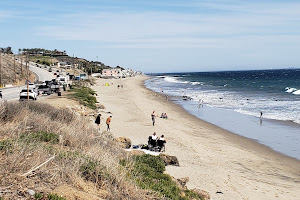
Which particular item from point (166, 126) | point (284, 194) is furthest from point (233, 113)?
point (284, 194)

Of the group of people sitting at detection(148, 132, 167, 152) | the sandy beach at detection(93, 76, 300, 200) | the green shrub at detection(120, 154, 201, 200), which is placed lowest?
the sandy beach at detection(93, 76, 300, 200)

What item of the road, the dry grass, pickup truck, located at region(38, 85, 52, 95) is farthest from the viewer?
pickup truck, located at region(38, 85, 52, 95)

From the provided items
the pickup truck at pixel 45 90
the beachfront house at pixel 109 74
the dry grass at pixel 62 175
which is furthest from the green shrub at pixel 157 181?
the beachfront house at pixel 109 74

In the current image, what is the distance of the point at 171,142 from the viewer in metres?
20.0

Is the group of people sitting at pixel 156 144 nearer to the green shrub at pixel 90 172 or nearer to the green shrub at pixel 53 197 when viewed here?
the green shrub at pixel 90 172

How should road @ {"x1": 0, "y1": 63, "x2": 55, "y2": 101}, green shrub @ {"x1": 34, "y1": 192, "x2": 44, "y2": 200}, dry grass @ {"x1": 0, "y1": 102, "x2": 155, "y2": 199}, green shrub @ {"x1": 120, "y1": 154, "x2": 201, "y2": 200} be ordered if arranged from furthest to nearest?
road @ {"x1": 0, "y1": 63, "x2": 55, "y2": 101}
green shrub @ {"x1": 120, "y1": 154, "x2": 201, "y2": 200}
dry grass @ {"x1": 0, "y1": 102, "x2": 155, "y2": 199}
green shrub @ {"x1": 34, "y1": 192, "x2": 44, "y2": 200}

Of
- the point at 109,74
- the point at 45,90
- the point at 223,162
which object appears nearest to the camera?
the point at 223,162

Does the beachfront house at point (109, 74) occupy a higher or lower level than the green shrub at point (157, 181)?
higher

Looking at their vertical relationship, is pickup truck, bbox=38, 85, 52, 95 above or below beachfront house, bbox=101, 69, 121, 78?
below

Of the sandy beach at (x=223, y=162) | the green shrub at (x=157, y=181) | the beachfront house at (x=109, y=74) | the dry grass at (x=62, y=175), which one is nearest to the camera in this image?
the dry grass at (x=62, y=175)

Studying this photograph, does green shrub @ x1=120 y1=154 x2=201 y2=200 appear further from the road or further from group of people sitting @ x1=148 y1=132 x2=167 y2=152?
the road

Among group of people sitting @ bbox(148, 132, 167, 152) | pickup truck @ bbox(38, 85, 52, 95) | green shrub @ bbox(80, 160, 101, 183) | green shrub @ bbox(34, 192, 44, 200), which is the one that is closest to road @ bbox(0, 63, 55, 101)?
pickup truck @ bbox(38, 85, 52, 95)

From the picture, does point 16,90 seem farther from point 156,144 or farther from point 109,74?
point 109,74

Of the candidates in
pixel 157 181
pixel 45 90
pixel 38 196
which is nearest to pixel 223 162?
pixel 157 181
